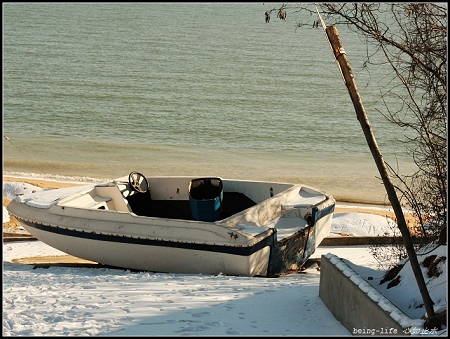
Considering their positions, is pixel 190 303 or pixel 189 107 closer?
pixel 190 303

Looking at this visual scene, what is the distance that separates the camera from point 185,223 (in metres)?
9.84

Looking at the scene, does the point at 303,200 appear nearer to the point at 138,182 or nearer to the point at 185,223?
the point at 185,223

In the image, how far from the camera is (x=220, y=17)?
74375 millimetres

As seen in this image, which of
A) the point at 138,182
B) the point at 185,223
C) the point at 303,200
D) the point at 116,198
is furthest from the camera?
the point at 138,182

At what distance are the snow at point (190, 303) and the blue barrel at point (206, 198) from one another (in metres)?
1.82

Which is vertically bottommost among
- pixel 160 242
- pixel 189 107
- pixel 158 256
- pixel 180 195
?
pixel 189 107

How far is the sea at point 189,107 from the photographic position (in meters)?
24.1

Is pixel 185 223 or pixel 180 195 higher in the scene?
pixel 185 223

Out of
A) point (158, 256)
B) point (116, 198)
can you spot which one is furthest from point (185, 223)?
point (116, 198)

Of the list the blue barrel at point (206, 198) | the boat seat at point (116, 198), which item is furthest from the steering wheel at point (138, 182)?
the blue barrel at point (206, 198)

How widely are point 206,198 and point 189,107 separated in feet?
77.3

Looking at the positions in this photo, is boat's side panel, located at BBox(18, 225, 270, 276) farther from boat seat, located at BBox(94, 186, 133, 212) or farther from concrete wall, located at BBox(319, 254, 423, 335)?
concrete wall, located at BBox(319, 254, 423, 335)

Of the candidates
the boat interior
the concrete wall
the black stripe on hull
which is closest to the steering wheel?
the boat interior

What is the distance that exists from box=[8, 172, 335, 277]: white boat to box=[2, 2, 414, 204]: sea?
215 centimetres
